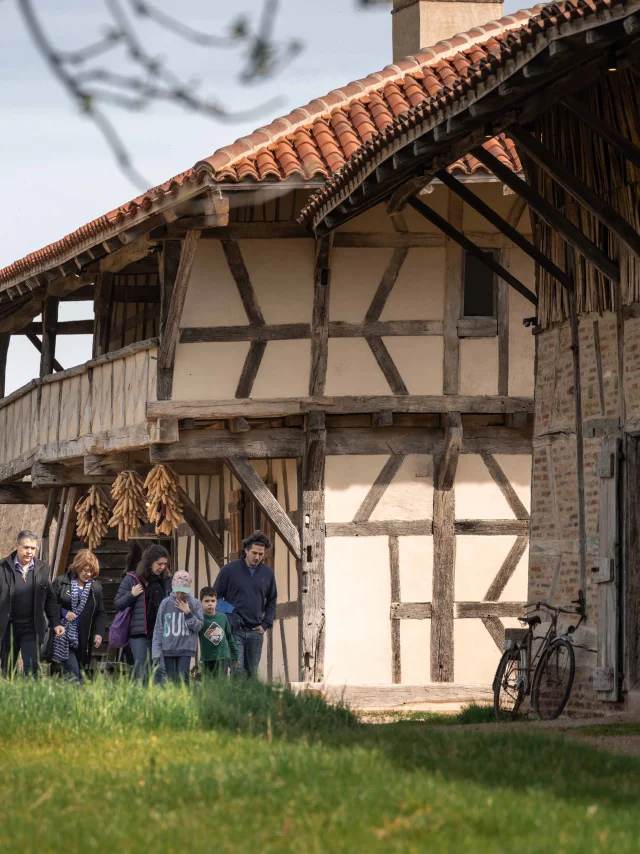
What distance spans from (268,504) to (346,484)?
92cm

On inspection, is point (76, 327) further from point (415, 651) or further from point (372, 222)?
point (415, 651)

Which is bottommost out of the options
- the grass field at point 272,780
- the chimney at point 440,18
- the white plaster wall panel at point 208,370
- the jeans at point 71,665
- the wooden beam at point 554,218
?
the grass field at point 272,780

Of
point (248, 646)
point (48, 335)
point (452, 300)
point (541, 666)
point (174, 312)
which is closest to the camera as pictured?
point (541, 666)

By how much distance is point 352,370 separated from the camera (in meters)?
15.8

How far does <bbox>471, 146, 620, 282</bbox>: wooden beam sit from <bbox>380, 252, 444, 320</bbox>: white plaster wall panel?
164 inches

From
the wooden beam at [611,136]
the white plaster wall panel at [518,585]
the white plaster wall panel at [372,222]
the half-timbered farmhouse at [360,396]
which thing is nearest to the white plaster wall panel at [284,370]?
the half-timbered farmhouse at [360,396]

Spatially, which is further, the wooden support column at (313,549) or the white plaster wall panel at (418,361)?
the white plaster wall panel at (418,361)

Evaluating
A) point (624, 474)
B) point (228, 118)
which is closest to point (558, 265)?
point (624, 474)

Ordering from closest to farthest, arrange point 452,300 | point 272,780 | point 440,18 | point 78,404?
1. point 272,780
2. point 452,300
3. point 78,404
4. point 440,18

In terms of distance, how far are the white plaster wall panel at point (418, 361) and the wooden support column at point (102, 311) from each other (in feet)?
13.3

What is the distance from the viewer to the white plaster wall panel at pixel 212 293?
15.7 m

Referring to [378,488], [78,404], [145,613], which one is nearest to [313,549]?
[378,488]

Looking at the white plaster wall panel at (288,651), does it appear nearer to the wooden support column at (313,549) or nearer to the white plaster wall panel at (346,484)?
the wooden support column at (313,549)

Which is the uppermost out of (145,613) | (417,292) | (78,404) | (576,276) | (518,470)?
(417,292)
